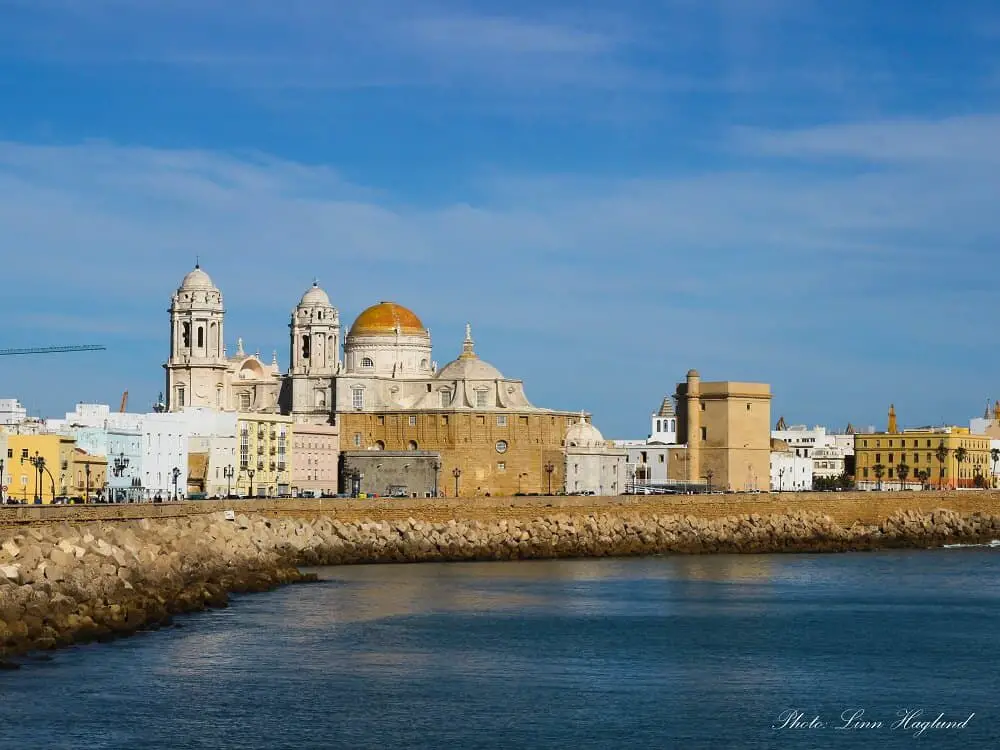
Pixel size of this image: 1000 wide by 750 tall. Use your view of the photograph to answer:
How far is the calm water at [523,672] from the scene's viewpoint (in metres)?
25.7

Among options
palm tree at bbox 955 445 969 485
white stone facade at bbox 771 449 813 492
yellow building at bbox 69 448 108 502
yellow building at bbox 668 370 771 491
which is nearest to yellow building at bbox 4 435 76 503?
yellow building at bbox 69 448 108 502

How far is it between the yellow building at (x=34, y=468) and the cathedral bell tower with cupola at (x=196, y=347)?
57.6ft

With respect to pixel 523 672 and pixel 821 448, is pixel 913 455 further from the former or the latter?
pixel 523 672

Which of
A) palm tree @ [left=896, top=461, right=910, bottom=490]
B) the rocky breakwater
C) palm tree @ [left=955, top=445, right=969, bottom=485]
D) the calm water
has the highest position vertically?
palm tree @ [left=955, top=445, right=969, bottom=485]

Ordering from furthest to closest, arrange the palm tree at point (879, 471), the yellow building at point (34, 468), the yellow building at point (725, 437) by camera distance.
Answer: the palm tree at point (879, 471) < the yellow building at point (725, 437) < the yellow building at point (34, 468)

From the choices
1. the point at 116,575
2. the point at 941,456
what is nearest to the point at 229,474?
the point at 116,575

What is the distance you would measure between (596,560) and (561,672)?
2821 cm

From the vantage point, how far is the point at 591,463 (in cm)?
8988

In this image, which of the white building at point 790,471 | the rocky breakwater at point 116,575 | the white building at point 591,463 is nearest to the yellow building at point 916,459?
the white building at point 790,471

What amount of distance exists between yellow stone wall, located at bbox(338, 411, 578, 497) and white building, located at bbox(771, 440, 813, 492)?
26.9 metres

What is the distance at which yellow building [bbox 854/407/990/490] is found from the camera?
4592 inches

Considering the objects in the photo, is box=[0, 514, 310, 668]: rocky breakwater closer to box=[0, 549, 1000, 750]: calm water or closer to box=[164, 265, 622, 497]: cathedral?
box=[0, 549, 1000, 750]: calm water

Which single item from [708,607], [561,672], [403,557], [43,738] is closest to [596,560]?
[403,557]

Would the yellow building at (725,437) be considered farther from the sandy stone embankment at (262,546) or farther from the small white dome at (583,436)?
the sandy stone embankment at (262,546)
